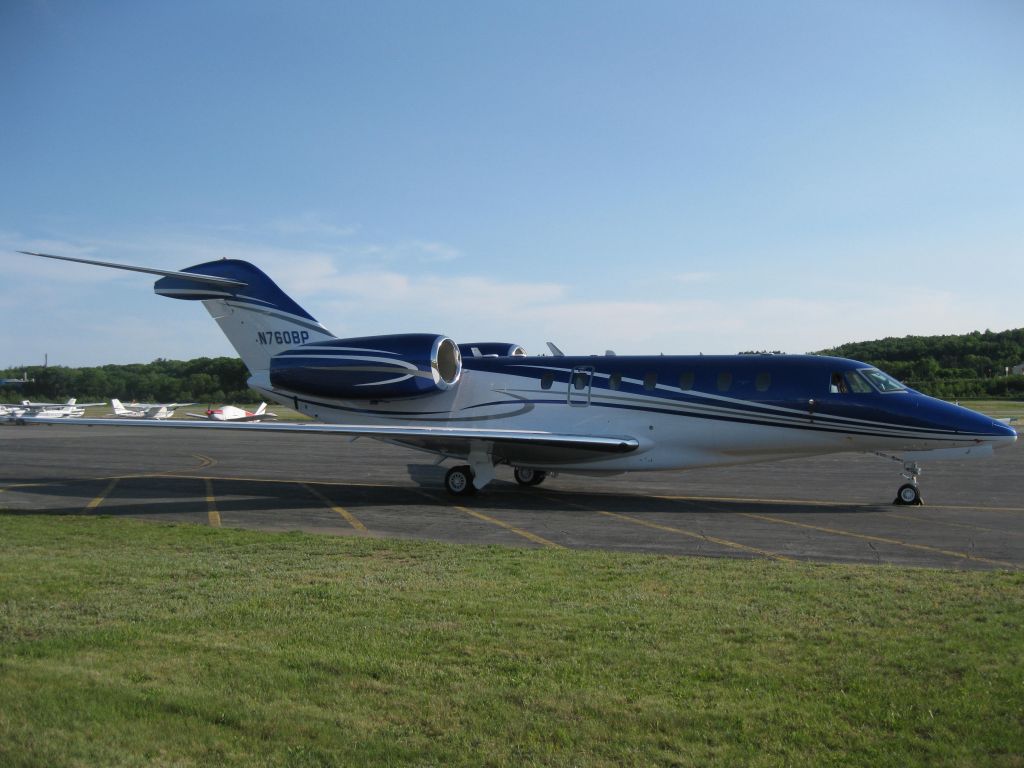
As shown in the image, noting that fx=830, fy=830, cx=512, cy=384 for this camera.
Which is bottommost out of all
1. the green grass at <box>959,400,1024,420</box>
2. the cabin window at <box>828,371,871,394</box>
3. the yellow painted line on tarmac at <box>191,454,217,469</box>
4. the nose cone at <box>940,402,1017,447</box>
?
the yellow painted line on tarmac at <box>191,454,217,469</box>

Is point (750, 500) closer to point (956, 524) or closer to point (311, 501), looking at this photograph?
point (956, 524)

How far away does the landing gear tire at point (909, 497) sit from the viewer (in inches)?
592

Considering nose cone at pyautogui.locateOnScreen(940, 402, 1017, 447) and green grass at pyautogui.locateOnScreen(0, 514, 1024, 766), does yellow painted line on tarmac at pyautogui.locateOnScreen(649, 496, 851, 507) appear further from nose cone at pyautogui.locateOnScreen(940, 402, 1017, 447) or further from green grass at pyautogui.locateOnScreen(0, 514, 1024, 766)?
green grass at pyautogui.locateOnScreen(0, 514, 1024, 766)

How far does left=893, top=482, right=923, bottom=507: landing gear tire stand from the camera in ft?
49.3

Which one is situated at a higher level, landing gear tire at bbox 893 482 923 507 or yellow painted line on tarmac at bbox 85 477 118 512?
landing gear tire at bbox 893 482 923 507

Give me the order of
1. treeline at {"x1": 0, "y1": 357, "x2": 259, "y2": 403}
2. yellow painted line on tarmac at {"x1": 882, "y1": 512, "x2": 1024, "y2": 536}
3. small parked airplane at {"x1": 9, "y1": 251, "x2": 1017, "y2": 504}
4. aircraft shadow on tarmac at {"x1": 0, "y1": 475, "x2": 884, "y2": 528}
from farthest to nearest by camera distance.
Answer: treeline at {"x1": 0, "y1": 357, "x2": 259, "y2": 403} < small parked airplane at {"x1": 9, "y1": 251, "x2": 1017, "y2": 504} < aircraft shadow on tarmac at {"x1": 0, "y1": 475, "x2": 884, "y2": 528} < yellow painted line on tarmac at {"x1": 882, "y1": 512, "x2": 1024, "y2": 536}

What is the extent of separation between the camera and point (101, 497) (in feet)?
53.1

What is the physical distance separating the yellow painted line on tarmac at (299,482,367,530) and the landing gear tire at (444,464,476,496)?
248cm

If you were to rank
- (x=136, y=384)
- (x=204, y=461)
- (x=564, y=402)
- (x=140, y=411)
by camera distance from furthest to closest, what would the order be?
(x=136, y=384)
(x=140, y=411)
(x=204, y=461)
(x=564, y=402)

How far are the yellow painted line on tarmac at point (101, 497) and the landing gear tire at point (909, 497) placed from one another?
14.3 meters

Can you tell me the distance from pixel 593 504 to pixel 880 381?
18.9 feet

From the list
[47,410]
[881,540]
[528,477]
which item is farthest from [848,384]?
[47,410]

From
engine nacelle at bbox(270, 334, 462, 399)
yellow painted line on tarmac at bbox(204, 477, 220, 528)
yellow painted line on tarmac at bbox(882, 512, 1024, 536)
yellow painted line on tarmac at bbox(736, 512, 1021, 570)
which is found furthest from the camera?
engine nacelle at bbox(270, 334, 462, 399)

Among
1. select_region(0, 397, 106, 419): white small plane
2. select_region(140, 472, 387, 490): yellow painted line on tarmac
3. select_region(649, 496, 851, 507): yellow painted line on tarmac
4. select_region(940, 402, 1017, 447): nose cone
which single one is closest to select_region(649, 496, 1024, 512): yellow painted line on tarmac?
select_region(649, 496, 851, 507): yellow painted line on tarmac
